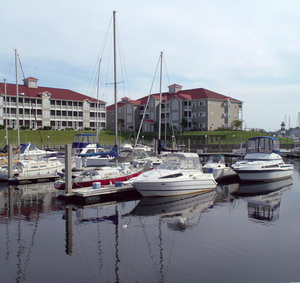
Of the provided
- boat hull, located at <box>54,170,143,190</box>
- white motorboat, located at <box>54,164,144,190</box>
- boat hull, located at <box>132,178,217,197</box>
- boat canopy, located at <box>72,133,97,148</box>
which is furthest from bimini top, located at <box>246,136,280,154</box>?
boat canopy, located at <box>72,133,97,148</box>

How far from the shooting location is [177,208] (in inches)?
938

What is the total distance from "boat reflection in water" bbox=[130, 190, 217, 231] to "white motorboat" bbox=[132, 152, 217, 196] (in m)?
0.56

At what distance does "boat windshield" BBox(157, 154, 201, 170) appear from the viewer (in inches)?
1112

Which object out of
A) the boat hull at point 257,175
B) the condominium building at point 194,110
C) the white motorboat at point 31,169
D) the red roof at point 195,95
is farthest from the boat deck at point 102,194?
the red roof at point 195,95

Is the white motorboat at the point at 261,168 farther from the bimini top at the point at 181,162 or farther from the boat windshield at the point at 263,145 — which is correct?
the bimini top at the point at 181,162

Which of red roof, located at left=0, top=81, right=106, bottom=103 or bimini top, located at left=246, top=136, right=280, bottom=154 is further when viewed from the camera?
red roof, located at left=0, top=81, right=106, bottom=103

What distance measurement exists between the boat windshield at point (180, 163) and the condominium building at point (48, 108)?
5857 centimetres

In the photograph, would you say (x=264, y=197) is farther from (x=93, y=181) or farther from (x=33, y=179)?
(x=33, y=179)

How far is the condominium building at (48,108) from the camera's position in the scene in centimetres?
8678

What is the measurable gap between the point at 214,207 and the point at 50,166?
20294mm

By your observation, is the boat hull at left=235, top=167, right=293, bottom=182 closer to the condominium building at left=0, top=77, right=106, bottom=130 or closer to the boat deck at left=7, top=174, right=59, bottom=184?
the boat deck at left=7, top=174, right=59, bottom=184

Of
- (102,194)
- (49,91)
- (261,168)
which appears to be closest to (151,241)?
(102,194)

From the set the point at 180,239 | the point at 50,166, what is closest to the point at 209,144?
the point at 50,166

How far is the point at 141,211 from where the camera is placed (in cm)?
2298
